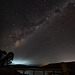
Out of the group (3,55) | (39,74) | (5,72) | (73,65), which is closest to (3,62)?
(3,55)

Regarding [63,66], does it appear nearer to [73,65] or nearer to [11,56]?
[73,65]

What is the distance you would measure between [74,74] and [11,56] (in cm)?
838

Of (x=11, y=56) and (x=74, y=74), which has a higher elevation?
(x=11, y=56)

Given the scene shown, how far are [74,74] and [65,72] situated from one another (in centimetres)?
246

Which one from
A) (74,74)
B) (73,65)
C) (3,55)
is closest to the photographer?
(74,74)

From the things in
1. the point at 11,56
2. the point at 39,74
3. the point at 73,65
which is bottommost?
the point at 39,74

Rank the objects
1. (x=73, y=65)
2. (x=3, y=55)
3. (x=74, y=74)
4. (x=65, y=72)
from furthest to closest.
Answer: (x=3, y=55)
(x=73, y=65)
(x=74, y=74)
(x=65, y=72)

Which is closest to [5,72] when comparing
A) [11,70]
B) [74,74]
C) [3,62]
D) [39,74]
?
[11,70]

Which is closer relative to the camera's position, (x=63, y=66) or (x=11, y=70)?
(x=63, y=66)

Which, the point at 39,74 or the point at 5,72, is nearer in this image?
the point at 5,72

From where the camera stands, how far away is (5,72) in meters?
5.48

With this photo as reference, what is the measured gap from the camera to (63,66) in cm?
440

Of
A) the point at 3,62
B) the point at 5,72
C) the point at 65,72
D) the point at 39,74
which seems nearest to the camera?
the point at 65,72

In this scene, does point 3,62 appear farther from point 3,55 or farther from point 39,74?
point 39,74
